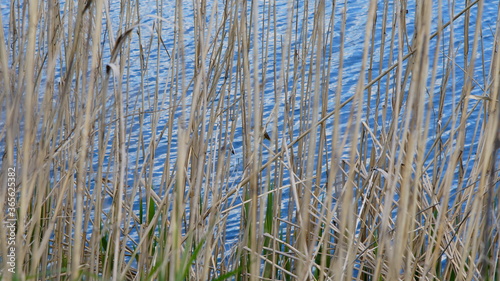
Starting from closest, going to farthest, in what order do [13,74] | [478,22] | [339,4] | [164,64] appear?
1. [478,22]
2. [13,74]
3. [164,64]
4. [339,4]

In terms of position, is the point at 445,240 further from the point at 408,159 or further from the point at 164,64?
the point at 164,64

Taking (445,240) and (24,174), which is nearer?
(24,174)

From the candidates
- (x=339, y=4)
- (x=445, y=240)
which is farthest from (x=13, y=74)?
(x=339, y=4)

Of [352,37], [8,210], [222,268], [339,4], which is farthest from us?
[339,4]

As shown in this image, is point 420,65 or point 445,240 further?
point 445,240

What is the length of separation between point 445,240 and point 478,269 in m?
0.09

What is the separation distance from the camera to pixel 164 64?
335cm

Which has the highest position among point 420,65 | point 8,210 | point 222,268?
point 420,65

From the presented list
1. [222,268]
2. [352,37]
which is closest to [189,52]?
[352,37]

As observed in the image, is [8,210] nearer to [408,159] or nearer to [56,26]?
[56,26]

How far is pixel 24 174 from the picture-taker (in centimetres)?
71

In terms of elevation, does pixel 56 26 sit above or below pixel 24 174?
above

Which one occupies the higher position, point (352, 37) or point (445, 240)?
point (352, 37)

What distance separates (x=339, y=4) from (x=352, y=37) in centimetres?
35
